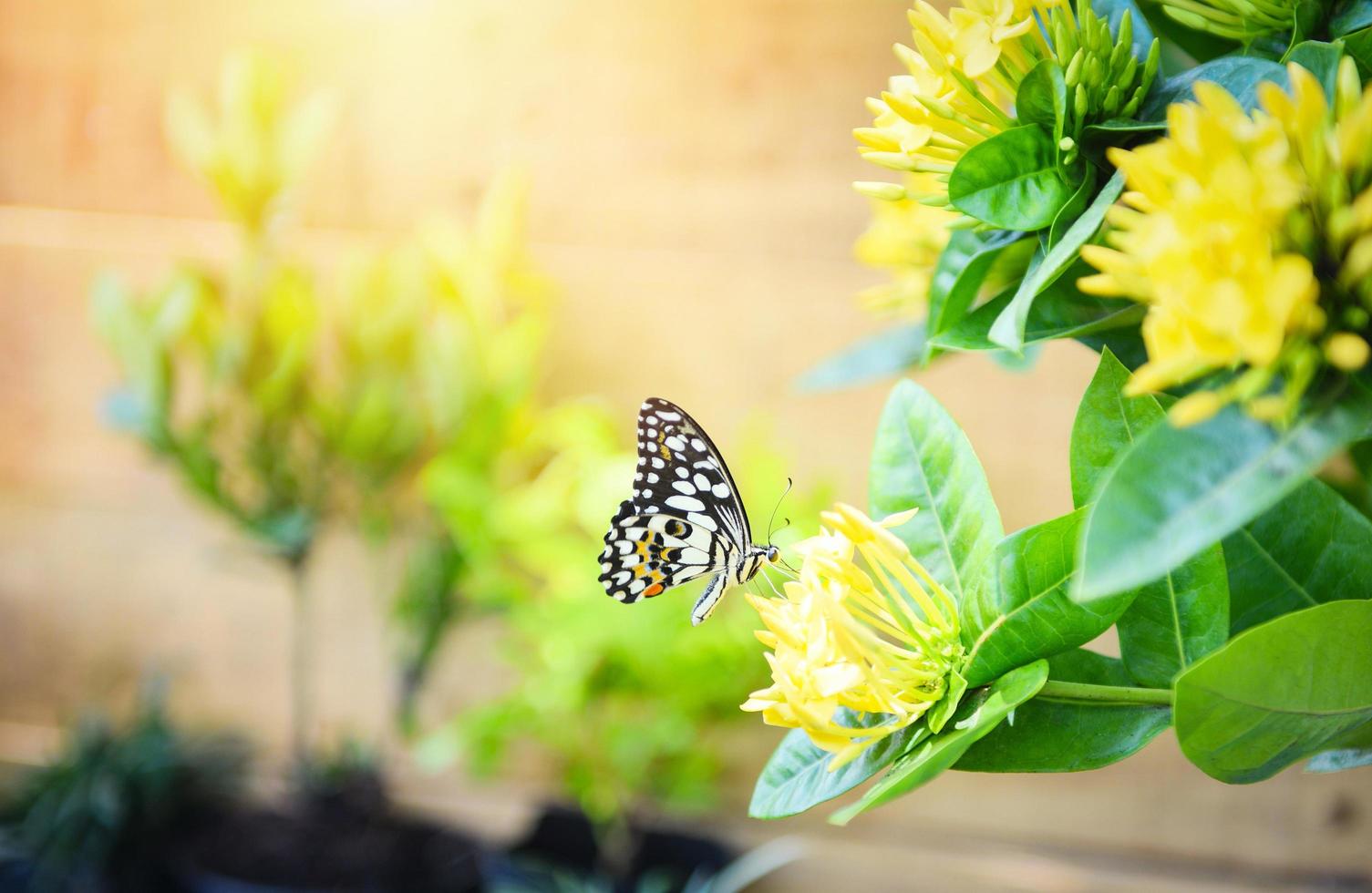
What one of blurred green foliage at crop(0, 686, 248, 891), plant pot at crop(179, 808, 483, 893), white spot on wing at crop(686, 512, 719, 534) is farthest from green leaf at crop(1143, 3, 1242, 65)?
blurred green foliage at crop(0, 686, 248, 891)

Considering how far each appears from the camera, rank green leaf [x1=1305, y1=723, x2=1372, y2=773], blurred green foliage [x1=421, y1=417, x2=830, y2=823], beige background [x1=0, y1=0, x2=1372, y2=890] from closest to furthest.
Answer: green leaf [x1=1305, y1=723, x2=1372, y2=773]
blurred green foliage [x1=421, y1=417, x2=830, y2=823]
beige background [x1=0, y1=0, x2=1372, y2=890]

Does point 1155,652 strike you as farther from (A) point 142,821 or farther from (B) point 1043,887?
(A) point 142,821

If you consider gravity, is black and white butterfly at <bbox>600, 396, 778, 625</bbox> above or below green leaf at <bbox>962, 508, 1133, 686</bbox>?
below

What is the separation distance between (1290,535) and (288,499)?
924 mm

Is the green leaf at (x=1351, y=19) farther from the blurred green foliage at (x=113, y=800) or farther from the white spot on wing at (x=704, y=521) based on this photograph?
the blurred green foliage at (x=113, y=800)

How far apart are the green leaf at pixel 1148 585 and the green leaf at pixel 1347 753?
1.6 inches

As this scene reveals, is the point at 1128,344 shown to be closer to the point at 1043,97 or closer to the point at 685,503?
the point at 1043,97

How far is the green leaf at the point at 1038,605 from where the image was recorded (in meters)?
0.26

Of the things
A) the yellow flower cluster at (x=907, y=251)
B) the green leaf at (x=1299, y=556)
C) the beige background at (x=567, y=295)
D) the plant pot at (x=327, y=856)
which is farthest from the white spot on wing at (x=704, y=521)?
the plant pot at (x=327, y=856)

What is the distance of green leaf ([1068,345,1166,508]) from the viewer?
0.88 ft

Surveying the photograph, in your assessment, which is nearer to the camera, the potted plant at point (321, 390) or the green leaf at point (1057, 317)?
the green leaf at point (1057, 317)

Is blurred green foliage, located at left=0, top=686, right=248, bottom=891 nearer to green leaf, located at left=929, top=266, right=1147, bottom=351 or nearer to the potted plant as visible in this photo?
the potted plant

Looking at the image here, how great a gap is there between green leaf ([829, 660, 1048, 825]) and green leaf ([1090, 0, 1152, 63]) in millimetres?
180

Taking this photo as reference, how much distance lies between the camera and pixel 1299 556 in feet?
0.98
